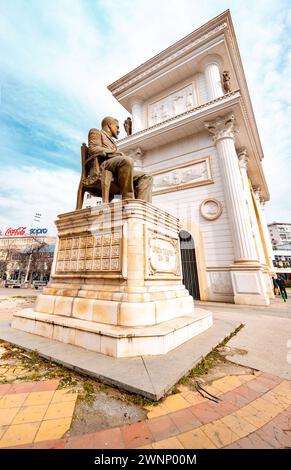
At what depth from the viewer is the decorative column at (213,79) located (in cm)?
1076

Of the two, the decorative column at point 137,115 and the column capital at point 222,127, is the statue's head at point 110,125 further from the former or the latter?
the decorative column at point 137,115

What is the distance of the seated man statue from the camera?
3533 millimetres

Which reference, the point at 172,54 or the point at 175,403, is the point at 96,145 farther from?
the point at 172,54

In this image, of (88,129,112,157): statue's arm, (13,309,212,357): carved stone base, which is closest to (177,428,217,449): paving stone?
(13,309,212,357): carved stone base

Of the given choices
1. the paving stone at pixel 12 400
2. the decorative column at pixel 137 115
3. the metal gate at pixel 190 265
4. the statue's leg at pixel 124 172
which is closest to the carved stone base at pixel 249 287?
the metal gate at pixel 190 265

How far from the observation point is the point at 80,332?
102 inches

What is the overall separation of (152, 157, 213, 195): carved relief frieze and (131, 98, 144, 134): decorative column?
14.3 ft

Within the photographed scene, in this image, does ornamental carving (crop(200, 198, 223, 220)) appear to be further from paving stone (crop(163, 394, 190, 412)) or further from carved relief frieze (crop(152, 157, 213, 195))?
paving stone (crop(163, 394, 190, 412))

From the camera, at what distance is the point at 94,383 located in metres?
1.83

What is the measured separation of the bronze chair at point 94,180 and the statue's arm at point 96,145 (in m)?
0.12

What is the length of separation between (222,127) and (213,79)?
12.1 feet

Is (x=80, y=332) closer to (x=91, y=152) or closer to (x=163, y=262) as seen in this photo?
(x=163, y=262)
